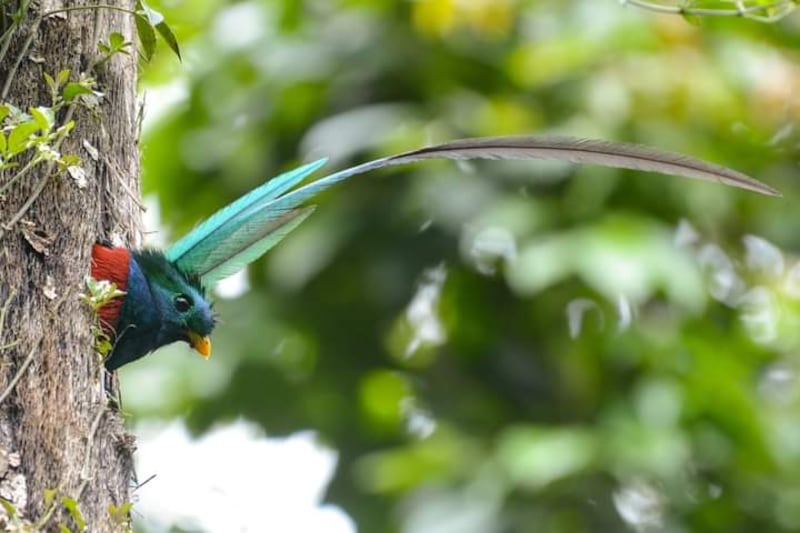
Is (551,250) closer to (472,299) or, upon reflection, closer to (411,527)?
(472,299)

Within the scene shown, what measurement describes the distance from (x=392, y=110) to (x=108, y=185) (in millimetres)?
2736

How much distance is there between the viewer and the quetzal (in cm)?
251

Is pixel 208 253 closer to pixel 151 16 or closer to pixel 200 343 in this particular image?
pixel 200 343

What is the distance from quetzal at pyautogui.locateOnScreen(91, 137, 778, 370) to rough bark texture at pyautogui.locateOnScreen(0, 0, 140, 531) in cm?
15

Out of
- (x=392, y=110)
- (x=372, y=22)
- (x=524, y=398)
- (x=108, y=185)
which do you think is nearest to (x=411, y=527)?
(x=524, y=398)

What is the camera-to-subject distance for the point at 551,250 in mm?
4824

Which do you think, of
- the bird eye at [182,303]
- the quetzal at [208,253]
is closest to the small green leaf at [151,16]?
the quetzal at [208,253]

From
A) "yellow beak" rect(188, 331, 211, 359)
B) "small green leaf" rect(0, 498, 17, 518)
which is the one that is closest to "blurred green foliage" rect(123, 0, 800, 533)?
"yellow beak" rect(188, 331, 211, 359)

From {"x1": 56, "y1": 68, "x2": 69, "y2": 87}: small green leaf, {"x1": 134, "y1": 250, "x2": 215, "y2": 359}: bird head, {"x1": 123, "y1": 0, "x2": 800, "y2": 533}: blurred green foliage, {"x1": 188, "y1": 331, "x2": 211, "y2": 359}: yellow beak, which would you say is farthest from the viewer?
{"x1": 123, "y1": 0, "x2": 800, "y2": 533}: blurred green foliage

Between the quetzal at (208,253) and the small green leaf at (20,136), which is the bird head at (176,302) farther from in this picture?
the small green leaf at (20,136)

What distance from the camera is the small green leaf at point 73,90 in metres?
2.50

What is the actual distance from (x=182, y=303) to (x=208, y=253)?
0.12m

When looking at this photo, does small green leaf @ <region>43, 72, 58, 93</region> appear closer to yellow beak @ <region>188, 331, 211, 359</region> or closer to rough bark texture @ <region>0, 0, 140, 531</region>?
rough bark texture @ <region>0, 0, 140, 531</region>

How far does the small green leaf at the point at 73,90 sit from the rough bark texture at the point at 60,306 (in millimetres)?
57
